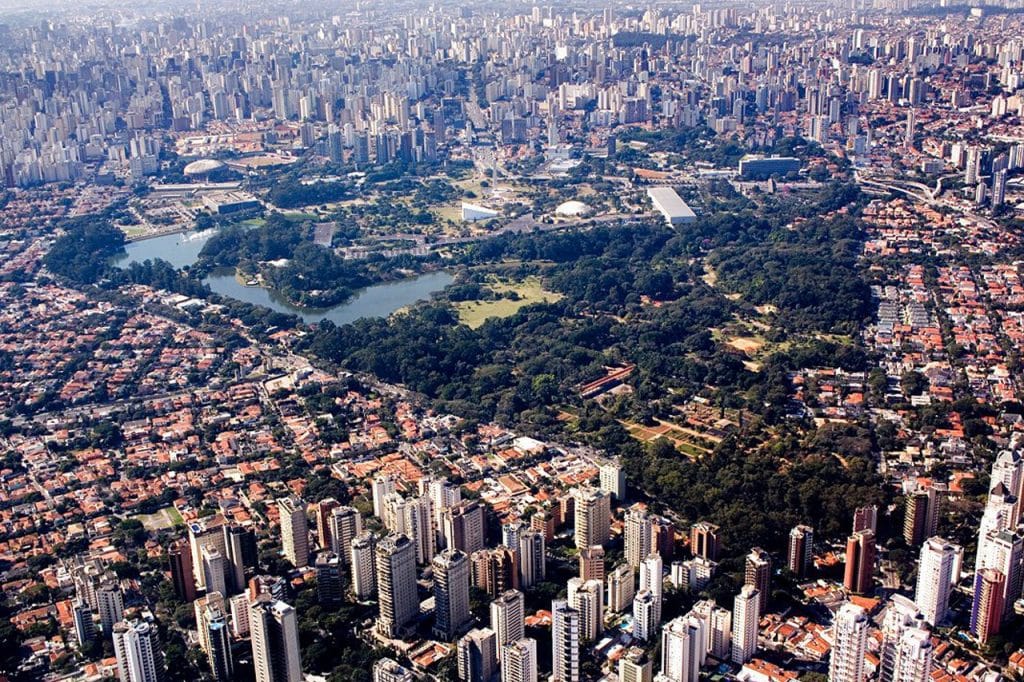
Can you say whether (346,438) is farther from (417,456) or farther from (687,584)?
(687,584)

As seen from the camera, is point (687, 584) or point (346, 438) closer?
point (687, 584)

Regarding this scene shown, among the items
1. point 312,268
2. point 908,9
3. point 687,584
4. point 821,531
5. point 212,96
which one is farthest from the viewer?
point 908,9

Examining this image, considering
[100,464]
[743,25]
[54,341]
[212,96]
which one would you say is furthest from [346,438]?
[743,25]

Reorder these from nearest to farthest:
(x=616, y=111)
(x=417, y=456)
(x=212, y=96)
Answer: (x=417, y=456), (x=616, y=111), (x=212, y=96)

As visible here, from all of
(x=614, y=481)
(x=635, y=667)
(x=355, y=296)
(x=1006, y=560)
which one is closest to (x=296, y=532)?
(x=614, y=481)

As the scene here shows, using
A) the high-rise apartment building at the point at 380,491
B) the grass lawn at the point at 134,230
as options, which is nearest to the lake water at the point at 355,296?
the grass lawn at the point at 134,230

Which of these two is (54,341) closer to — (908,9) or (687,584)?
(687,584)

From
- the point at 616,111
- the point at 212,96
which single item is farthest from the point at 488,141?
the point at 212,96

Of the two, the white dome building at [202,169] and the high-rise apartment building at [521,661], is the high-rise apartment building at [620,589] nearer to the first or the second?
the high-rise apartment building at [521,661]
